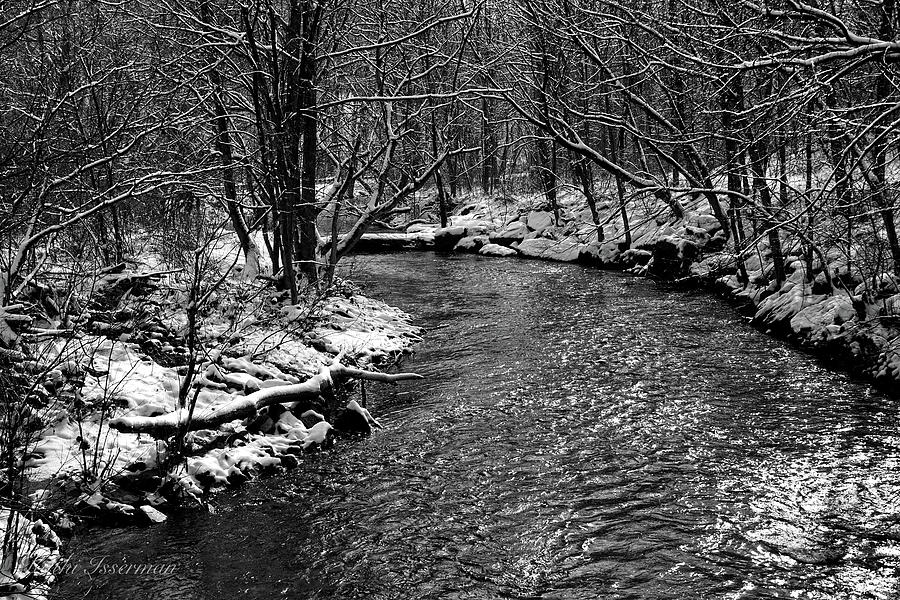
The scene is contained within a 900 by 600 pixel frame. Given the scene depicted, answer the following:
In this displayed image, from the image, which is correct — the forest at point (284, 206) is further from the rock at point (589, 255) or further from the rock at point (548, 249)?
the rock at point (548, 249)

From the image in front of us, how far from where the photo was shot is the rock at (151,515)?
24.6 ft

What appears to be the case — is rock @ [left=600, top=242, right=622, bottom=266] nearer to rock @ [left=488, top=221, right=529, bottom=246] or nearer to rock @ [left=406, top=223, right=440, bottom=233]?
rock @ [left=488, top=221, right=529, bottom=246]

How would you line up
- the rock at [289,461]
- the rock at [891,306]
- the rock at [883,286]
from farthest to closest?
the rock at [883,286], the rock at [891,306], the rock at [289,461]

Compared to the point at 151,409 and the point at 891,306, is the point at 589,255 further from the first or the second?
the point at 151,409

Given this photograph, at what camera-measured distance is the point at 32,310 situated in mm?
10047

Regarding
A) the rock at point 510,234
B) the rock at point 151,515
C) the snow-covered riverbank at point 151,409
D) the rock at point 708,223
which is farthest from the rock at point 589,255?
the rock at point 151,515

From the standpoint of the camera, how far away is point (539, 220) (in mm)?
32438

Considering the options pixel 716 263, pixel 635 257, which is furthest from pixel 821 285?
pixel 635 257

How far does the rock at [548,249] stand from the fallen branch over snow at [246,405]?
16.2 metres

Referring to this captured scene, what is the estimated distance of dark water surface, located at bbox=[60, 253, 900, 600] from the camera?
6.33 meters

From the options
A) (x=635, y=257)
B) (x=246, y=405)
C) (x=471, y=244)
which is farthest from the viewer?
(x=471, y=244)

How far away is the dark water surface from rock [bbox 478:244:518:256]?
56.6ft

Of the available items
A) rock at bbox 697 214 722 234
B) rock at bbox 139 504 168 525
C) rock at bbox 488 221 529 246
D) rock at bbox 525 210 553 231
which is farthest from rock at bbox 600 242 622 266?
rock at bbox 139 504 168 525

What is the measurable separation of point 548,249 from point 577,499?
21830mm
